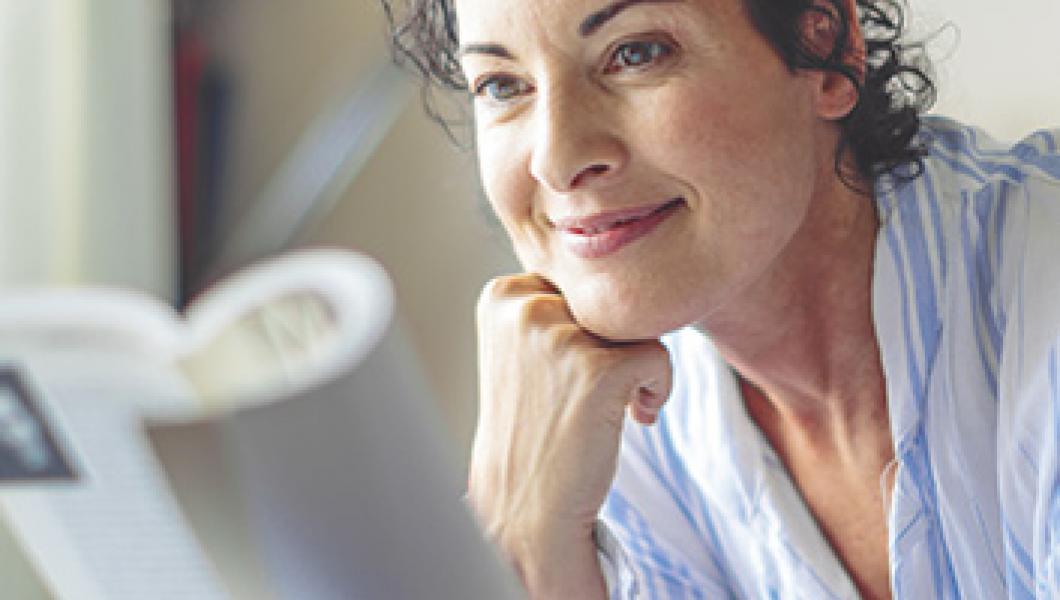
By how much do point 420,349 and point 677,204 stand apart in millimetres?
1225

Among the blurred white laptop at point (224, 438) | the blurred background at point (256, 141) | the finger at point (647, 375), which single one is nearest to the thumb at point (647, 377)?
the finger at point (647, 375)

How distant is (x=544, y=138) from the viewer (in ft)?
3.59

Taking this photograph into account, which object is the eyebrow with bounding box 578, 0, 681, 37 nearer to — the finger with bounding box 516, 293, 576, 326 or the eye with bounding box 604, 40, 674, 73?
the eye with bounding box 604, 40, 674, 73

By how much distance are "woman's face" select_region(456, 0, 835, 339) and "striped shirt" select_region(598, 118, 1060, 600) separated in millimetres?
121

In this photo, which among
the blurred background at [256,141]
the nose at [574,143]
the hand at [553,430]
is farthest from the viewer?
the blurred background at [256,141]

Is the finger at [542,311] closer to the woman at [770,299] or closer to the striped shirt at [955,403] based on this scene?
the woman at [770,299]

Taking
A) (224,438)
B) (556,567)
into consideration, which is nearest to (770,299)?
(556,567)

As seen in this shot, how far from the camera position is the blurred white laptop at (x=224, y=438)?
32 cm

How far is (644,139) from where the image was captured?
111 centimetres

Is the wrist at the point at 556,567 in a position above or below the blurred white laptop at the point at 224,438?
below

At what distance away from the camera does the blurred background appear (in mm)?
1633

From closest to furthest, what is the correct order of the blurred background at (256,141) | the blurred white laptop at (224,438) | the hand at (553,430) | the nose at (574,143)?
the blurred white laptop at (224,438), the nose at (574,143), the hand at (553,430), the blurred background at (256,141)

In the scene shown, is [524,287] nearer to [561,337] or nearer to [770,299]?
[561,337]

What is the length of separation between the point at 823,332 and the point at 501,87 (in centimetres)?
35
